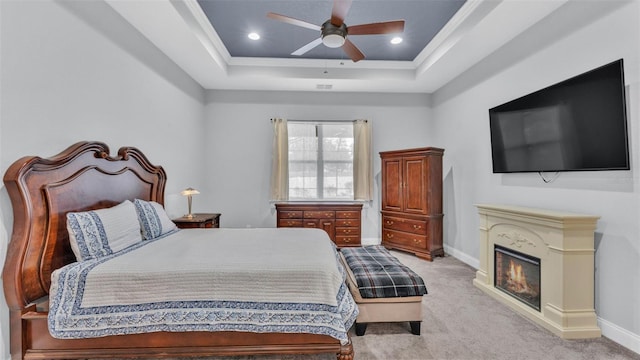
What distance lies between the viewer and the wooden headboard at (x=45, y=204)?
5.92 ft

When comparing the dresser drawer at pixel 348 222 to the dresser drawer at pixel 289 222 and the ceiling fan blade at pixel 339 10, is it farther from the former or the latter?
the ceiling fan blade at pixel 339 10

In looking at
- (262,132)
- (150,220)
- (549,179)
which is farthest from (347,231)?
(150,220)

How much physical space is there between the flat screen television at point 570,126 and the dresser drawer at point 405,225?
1.51 m

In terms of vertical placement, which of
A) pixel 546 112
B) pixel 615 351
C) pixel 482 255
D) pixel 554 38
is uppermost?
pixel 554 38

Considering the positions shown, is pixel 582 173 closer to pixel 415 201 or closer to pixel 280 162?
pixel 415 201

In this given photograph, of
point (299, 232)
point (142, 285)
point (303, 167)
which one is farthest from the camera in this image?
point (303, 167)

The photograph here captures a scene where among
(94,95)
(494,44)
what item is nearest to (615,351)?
(494,44)

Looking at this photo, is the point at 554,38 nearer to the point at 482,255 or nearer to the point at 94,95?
the point at 482,255

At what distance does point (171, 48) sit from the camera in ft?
11.7

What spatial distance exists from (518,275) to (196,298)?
298cm

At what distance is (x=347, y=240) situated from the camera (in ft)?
16.0

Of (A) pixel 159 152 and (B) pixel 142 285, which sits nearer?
(B) pixel 142 285

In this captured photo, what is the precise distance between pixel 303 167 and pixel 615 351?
14.5 feet

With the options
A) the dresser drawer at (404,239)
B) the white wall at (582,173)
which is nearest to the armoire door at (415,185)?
the dresser drawer at (404,239)
